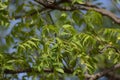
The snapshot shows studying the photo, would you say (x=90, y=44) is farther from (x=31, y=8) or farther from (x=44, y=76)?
(x=31, y=8)

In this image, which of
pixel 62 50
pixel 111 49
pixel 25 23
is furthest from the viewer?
pixel 25 23

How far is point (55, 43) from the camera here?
2.42m

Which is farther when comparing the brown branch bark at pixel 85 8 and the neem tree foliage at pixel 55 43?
the brown branch bark at pixel 85 8

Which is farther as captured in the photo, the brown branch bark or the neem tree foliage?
the brown branch bark

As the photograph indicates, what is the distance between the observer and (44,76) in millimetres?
2684

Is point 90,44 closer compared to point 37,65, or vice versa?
point 37,65

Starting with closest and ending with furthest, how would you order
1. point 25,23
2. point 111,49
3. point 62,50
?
1. point 62,50
2. point 111,49
3. point 25,23

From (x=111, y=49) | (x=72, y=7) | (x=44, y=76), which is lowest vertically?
(x=44, y=76)

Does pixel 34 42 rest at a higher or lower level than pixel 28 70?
higher

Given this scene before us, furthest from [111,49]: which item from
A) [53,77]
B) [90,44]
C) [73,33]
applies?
[53,77]

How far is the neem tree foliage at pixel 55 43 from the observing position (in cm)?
246

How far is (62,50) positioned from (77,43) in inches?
4.6

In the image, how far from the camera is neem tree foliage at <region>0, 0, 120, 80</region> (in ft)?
8.06

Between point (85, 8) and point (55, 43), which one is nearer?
point (55, 43)
